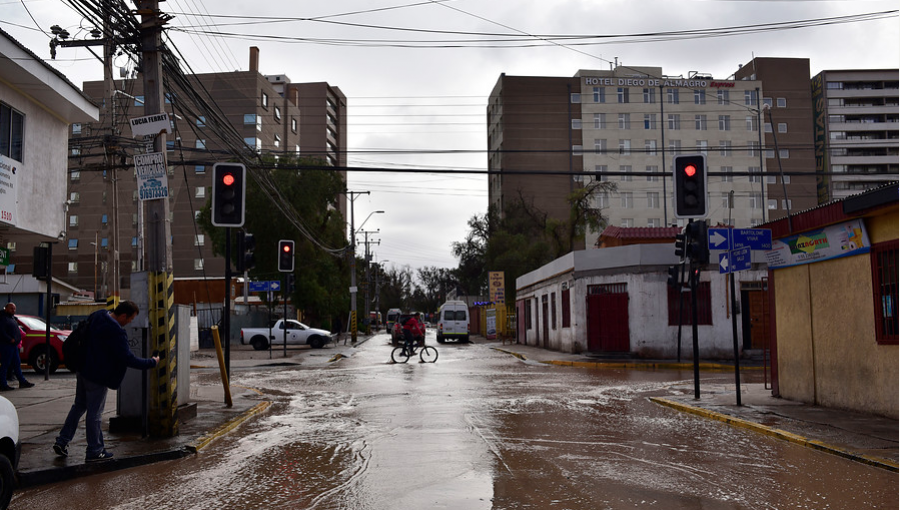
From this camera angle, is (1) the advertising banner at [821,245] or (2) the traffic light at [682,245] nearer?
(1) the advertising banner at [821,245]

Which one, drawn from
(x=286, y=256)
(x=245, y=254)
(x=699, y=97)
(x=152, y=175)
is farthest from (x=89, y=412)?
(x=699, y=97)

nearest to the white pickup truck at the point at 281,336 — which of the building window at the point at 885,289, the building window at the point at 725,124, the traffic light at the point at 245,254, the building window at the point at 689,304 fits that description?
the building window at the point at 689,304

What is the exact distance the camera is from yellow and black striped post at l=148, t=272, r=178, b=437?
10.1 m

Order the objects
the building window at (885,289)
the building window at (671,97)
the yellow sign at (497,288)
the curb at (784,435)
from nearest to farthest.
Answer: the curb at (784,435), the building window at (885,289), the yellow sign at (497,288), the building window at (671,97)

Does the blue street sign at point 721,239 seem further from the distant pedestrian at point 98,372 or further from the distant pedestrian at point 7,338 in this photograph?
the distant pedestrian at point 7,338

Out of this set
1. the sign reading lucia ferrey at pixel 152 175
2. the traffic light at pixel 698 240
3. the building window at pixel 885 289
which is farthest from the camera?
the traffic light at pixel 698 240

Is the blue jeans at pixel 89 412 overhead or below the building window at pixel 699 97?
below

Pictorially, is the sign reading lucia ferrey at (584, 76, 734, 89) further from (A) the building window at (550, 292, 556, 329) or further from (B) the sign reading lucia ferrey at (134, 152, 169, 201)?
(B) the sign reading lucia ferrey at (134, 152, 169, 201)

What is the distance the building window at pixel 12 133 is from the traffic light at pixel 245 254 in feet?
16.9

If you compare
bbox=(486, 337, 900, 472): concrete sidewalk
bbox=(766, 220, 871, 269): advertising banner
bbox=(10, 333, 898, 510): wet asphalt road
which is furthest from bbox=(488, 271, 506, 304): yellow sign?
bbox=(10, 333, 898, 510): wet asphalt road

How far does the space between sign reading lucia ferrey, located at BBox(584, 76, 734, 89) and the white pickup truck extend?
53309 millimetres

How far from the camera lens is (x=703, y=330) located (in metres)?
29.9

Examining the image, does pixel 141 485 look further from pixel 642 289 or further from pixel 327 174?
pixel 327 174

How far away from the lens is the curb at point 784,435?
8398 mm
